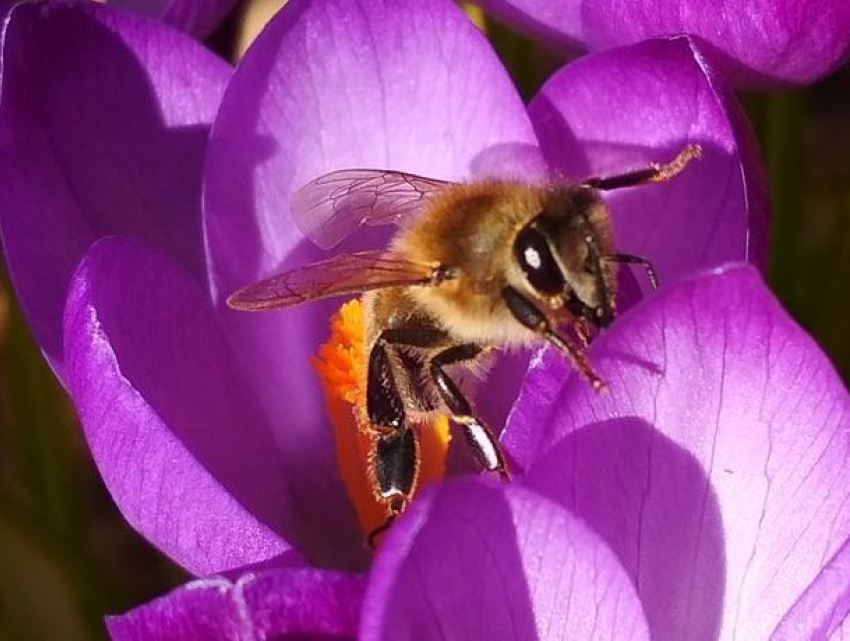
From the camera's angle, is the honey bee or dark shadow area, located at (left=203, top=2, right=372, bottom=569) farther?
dark shadow area, located at (left=203, top=2, right=372, bottom=569)

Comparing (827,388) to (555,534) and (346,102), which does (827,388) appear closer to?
(555,534)

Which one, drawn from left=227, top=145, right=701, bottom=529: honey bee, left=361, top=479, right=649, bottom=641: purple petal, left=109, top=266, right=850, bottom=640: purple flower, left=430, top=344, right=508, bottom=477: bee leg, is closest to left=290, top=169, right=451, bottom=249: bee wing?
left=227, top=145, right=701, bottom=529: honey bee

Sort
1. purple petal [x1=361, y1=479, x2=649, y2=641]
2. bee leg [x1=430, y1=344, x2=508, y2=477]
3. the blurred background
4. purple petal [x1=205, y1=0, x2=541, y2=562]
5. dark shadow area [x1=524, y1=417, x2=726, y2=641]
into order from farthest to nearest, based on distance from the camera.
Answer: the blurred background, purple petal [x1=205, y1=0, x2=541, y2=562], bee leg [x1=430, y1=344, x2=508, y2=477], dark shadow area [x1=524, y1=417, x2=726, y2=641], purple petal [x1=361, y1=479, x2=649, y2=641]

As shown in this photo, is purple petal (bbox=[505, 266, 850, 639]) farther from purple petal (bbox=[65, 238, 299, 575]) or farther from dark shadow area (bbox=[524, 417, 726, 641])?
purple petal (bbox=[65, 238, 299, 575])

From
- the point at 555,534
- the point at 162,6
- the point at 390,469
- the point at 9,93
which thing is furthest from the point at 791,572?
the point at 162,6

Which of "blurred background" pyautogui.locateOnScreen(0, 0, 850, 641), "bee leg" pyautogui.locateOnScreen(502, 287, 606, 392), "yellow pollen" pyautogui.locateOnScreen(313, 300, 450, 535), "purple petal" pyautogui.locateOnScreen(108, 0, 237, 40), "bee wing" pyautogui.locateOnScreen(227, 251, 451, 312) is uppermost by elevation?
"purple petal" pyautogui.locateOnScreen(108, 0, 237, 40)

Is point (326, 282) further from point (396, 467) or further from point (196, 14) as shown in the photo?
point (196, 14)

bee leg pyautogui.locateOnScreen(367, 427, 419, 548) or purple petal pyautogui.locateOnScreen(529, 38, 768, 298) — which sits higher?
purple petal pyautogui.locateOnScreen(529, 38, 768, 298)
